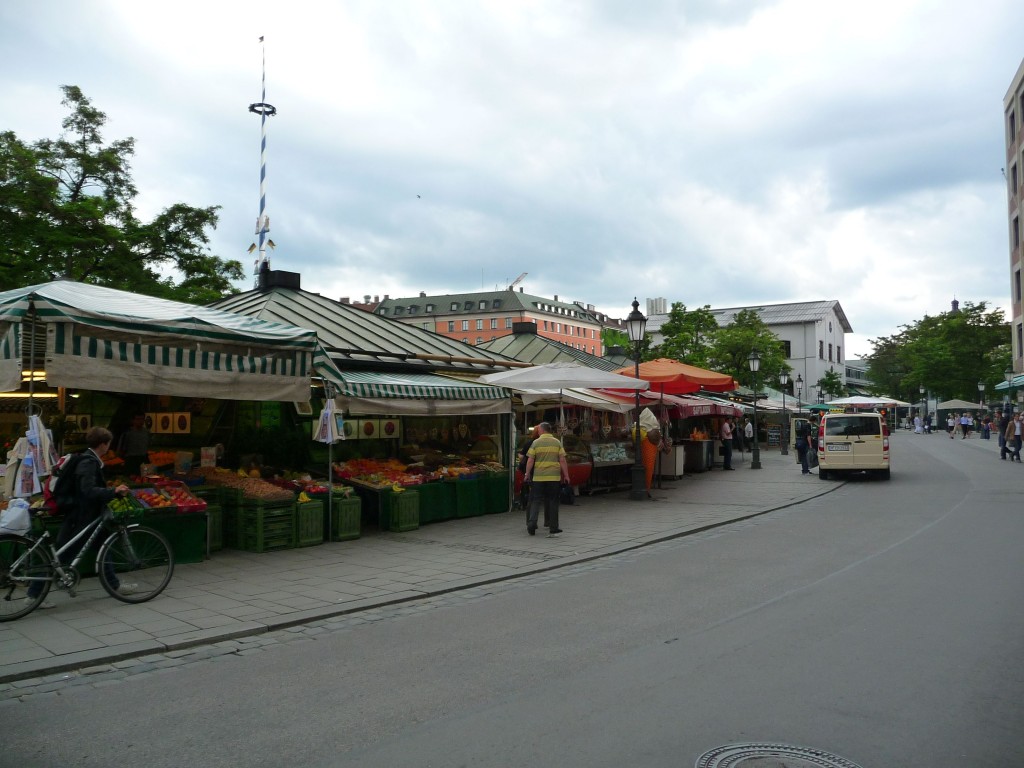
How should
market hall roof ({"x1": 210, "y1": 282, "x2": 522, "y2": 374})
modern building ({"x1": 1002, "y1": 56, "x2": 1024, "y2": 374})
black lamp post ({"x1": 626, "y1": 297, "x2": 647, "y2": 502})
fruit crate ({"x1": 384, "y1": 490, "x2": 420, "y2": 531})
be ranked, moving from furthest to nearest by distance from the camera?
modern building ({"x1": 1002, "y1": 56, "x2": 1024, "y2": 374})
black lamp post ({"x1": 626, "y1": 297, "x2": 647, "y2": 502})
market hall roof ({"x1": 210, "y1": 282, "x2": 522, "y2": 374})
fruit crate ({"x1": 384, "y1": 490, "x2": 420, "y2": 531})

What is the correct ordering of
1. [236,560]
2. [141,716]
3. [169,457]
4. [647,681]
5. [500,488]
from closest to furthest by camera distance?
[141,716] → [647,681] → [236,560] → [169,457] → [500,488]

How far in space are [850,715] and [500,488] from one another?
10.7m

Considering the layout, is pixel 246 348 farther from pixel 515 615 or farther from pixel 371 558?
pixel 515 615

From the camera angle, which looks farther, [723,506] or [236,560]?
[723,506]

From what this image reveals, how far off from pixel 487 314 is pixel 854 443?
11262 centimetres

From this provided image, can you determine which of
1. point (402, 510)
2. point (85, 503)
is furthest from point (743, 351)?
point (85, 503)

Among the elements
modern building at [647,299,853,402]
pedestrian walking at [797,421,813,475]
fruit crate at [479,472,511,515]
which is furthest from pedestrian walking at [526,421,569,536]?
modern building at [647,299,853,402]

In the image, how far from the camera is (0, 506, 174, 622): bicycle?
6965 mm

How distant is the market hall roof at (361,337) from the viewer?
1456cm

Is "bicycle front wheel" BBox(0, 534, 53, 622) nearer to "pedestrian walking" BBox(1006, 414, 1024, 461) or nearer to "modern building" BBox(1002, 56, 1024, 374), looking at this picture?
"pedestrian walking" BBox(1006, 414, 1024, 461)

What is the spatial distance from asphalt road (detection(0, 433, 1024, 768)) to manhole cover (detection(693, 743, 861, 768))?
99mm

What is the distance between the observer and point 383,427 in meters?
15.3

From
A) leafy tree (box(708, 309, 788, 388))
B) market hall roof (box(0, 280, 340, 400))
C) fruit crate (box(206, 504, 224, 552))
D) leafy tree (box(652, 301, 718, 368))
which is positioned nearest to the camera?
market hall roof (box(0, 280, 340, 400))

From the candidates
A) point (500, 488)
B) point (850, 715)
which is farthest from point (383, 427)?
point (850, 715)
